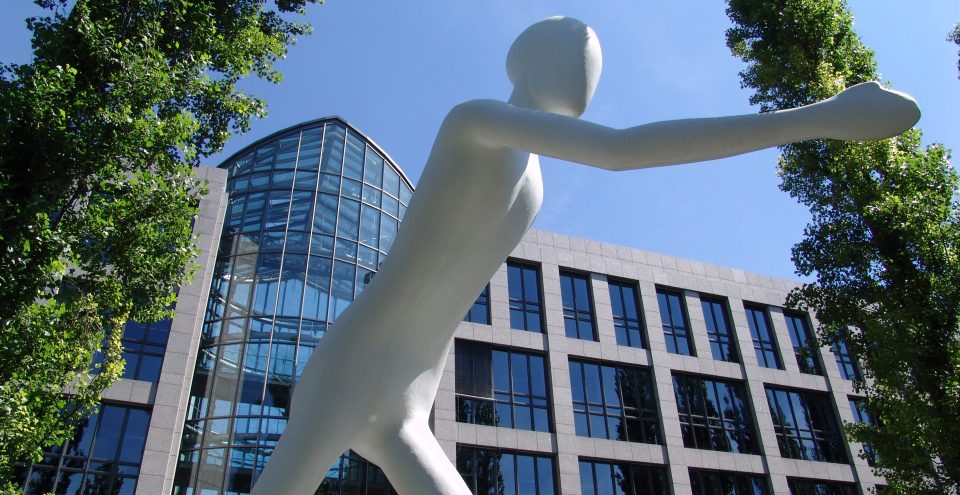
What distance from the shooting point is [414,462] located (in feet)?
10.9

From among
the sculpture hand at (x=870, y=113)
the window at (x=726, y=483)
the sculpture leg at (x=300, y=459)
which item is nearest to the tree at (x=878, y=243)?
the sculpture hand at (x=870, y=113)

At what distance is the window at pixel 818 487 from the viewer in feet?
66.7

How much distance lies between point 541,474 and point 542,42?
53.1 feet

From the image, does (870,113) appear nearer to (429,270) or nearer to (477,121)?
(477,121)

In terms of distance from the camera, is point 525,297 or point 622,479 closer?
point 622,479

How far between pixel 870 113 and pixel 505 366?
17348 mm

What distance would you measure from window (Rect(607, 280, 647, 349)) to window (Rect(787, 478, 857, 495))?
560cm

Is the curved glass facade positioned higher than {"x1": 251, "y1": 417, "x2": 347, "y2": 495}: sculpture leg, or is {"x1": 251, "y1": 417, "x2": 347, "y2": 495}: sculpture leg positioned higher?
the curved glass facade

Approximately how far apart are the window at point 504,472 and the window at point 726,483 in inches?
169

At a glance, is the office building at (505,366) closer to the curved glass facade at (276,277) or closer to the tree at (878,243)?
the curved glass facade at (276,277)

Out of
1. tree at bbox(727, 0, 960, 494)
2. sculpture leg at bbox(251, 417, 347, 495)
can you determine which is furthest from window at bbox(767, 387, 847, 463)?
sculpture leg at bbox(251, 417, 347, 495)

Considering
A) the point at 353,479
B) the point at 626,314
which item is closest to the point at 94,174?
the point at 353,479

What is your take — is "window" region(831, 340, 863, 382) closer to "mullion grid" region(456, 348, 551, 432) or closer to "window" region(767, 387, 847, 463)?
"window" region(767, 387, 847, 463)

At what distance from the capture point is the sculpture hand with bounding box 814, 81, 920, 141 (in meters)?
2.69
